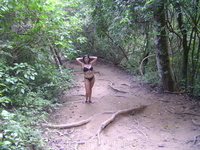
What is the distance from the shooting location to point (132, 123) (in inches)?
243

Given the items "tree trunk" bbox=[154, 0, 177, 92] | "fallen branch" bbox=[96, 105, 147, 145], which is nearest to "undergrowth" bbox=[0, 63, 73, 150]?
"fallen branch" bbox=[96, 105, 147, 145]

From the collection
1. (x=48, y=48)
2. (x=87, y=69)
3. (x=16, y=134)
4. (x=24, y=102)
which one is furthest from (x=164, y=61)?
(x=16, y=134)

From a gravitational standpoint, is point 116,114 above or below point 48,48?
below

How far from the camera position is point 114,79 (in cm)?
1309

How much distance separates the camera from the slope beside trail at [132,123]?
4.42 meters

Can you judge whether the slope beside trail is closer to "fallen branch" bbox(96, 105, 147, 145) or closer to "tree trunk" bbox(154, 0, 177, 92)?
"fallen branch" bbox(96, 105, 147, 145)

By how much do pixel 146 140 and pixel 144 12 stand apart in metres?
4.23

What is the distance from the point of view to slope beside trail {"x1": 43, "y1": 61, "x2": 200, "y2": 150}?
14.5ft

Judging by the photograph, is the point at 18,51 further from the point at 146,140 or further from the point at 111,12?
the point at 146,140

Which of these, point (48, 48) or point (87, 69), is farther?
point (87, 69)

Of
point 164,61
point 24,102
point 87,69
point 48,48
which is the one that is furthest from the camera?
point 164,61

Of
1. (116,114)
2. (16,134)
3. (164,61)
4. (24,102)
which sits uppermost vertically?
(164,61)

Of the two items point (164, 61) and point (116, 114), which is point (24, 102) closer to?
point (116, 114)

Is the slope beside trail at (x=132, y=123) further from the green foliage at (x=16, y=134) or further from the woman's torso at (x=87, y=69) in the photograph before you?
the woman's torso at (x=87, y=69)
